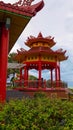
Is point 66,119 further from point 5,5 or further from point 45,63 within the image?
point 45,63

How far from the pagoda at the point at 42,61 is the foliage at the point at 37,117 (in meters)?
20.1

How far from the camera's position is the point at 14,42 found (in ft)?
45.1

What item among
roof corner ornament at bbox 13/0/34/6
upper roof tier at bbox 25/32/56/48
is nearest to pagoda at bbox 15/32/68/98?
upper roof tier at bbox 25/32/56/48

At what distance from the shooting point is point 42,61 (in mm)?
28219

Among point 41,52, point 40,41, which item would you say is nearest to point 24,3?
point 41,52

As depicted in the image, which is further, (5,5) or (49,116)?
(5,5)

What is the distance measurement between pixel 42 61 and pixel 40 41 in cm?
329

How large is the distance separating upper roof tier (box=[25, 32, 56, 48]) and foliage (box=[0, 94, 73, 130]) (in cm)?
2533

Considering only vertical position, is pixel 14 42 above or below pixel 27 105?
above

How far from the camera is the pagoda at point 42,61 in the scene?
2602cm

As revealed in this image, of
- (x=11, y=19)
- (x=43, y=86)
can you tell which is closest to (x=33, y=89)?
(x=43, y=86)

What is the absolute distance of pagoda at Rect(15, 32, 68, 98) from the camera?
26.0 m

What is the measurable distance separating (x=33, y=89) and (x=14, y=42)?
12.4 metres

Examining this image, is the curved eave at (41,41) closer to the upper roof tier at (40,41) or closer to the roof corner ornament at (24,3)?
the upper roof tier at (40,41)
